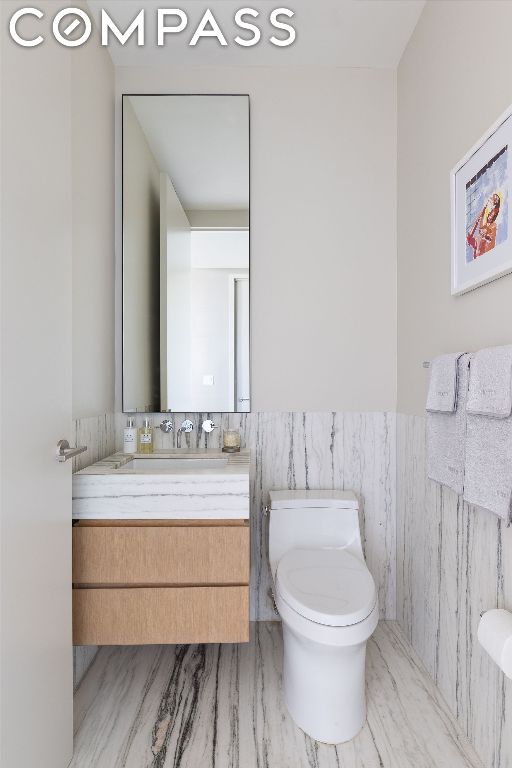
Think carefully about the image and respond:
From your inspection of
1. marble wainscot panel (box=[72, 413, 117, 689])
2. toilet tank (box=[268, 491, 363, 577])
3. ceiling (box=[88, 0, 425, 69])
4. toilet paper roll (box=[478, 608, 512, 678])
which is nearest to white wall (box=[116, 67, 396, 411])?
ceiling (box=[88, 0, 425, 69])

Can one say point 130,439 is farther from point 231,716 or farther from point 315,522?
point 231,716

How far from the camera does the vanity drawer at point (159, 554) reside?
5.68 ft

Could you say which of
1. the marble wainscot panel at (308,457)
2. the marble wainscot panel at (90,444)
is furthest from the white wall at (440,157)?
the marble wainscot panel at (90,444)

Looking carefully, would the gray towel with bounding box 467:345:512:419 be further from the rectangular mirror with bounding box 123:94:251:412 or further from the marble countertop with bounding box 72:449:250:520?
the rectangular mirror with bounding box 123:94:251:412

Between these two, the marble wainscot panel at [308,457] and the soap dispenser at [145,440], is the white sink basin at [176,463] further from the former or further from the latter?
the marble wainscot panel at [308,457]

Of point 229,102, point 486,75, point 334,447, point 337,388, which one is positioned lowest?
point 334,447

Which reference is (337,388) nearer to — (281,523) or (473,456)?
(281,523)

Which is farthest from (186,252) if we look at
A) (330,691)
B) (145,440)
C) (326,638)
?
(330,691)

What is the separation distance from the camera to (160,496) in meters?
1.77

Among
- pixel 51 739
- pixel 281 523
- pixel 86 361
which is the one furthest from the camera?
pixel 281 523

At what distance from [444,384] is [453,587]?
0.70 meters

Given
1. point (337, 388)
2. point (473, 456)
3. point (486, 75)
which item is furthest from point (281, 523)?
point (486, 75)

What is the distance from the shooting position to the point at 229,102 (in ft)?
8.02

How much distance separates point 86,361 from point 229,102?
4.55 feet
